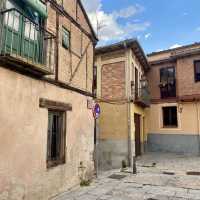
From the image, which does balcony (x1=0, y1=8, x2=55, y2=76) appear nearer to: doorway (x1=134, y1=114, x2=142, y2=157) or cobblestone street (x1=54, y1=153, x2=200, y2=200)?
cobblestone street (x1=54, y1=153, x2=200, y2=200)

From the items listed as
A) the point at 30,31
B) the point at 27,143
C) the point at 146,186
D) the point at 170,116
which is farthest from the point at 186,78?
the point at 27,143

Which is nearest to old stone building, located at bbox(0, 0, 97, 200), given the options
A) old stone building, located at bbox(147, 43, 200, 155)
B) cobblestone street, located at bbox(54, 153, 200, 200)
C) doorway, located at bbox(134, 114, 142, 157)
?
→ cobblestone street, located at bbox(54, 153, 200, 200)

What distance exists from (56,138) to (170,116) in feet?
38.3

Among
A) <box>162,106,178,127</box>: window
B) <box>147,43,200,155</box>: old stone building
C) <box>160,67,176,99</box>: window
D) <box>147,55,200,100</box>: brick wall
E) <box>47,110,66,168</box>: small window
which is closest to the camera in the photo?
<box>47,110,66,168</box>: small window

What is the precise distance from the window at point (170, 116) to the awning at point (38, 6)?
1276cm

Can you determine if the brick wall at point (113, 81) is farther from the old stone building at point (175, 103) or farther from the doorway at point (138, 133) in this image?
the old stone building at point (175, 103)

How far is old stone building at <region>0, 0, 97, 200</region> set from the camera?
4914mm

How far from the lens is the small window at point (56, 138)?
6.57 meters

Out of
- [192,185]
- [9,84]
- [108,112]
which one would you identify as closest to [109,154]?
[108,112]

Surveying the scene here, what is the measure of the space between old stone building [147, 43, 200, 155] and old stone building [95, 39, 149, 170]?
374 centimetres

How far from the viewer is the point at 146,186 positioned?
7.62 meters

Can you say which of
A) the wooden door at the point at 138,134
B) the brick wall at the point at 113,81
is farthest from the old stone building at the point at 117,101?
the wooden door at the point at 138,134

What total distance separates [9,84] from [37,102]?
106 cm

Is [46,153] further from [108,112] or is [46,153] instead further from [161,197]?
[108,112]
